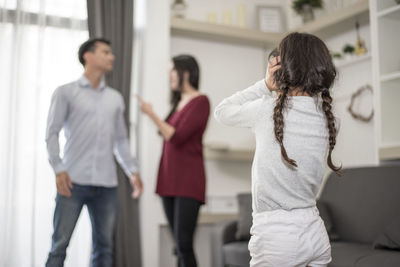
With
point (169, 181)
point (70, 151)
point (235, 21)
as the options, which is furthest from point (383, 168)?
point (235, 21)

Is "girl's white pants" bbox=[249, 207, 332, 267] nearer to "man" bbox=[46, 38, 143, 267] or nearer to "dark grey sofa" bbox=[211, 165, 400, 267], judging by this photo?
"dark grey sofa" bbox=[211, 165, 400, 267]

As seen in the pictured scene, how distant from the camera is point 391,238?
2205 mm

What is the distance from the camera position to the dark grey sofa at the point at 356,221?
7.34 ft

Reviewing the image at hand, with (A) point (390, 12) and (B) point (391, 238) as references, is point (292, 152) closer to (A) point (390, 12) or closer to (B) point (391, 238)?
(B) point (391, 238)

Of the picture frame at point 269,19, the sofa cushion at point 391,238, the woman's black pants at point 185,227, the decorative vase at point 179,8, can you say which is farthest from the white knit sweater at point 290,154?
the picture frame at point 269,19

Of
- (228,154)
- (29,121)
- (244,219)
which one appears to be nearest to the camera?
(244,219)

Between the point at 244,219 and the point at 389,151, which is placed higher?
the point at 389,151

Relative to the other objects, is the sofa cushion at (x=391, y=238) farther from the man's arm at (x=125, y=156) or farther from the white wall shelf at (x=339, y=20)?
the white wall shelf at (x=339, y=20)

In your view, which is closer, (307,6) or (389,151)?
(389,151)

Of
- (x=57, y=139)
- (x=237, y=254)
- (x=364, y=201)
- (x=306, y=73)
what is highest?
(x=306, y=73)

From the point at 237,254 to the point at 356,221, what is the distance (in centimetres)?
71

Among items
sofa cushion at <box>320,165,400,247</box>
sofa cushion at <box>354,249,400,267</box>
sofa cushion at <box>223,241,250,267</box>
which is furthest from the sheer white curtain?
sofa cushion at <box>354,249,400,267</box>

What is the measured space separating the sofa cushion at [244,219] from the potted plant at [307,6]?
169 centimetres

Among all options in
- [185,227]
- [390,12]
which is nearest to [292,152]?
[185,227]
